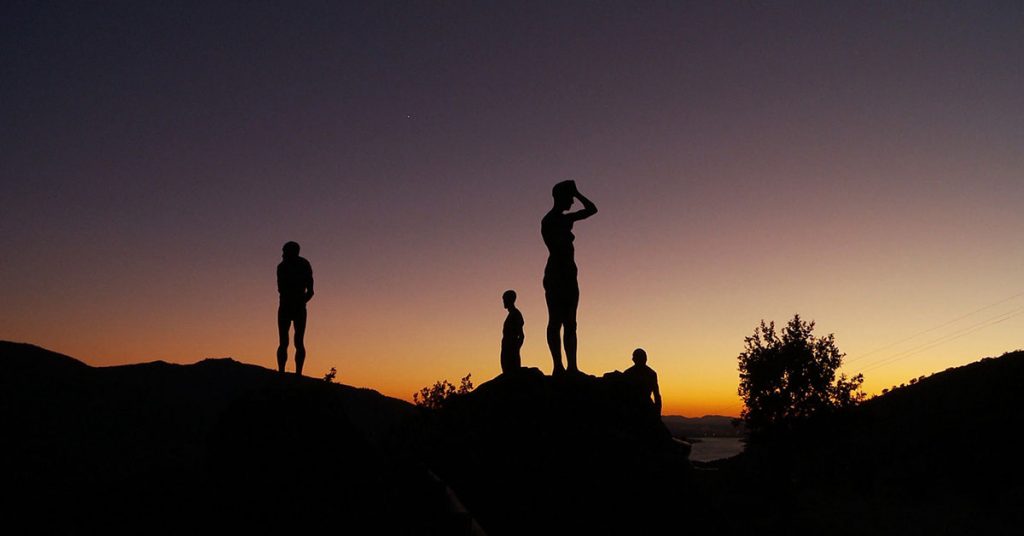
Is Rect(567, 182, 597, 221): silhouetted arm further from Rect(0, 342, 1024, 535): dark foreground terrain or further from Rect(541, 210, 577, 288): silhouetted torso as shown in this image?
Rect(0, 342, 1024, 535): dark foreground terrain

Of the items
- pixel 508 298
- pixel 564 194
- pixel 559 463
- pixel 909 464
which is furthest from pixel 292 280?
pixel 909 464

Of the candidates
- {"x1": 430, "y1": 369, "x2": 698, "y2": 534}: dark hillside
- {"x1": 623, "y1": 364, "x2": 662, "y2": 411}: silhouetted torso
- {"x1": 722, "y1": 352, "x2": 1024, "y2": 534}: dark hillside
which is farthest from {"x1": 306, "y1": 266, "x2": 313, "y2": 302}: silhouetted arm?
{"x1": 722, "y1": 352, "x2": 1024, "y2": 534}: dark hillside

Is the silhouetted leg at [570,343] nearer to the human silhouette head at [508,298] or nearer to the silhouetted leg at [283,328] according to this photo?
the human silhouette head at [508,298]

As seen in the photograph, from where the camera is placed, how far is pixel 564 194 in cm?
1040

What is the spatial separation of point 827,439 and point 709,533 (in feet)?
126

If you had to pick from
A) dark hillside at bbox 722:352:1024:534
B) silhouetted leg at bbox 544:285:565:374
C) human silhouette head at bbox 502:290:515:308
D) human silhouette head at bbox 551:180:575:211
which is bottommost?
dark hillside at bbox 722:352:1024:534

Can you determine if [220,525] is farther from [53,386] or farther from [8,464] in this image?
[53,386]

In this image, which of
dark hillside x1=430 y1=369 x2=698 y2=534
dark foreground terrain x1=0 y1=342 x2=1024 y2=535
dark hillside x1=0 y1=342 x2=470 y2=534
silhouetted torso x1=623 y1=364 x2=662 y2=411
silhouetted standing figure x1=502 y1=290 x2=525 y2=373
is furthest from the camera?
silhouetted standing figure x1=502 y1=290 x2=525 y2=373

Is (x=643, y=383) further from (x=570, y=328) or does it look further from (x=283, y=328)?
(x=283, y=328)

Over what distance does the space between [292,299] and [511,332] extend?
15.4 ft

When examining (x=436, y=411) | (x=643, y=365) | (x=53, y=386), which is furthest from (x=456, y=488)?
(x=53, y=386)

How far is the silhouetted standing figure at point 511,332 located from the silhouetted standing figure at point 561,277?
1.89m

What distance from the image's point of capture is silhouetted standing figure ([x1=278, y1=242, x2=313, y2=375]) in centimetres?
1058

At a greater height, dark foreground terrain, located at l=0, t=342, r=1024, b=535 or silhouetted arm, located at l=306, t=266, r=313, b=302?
silhouetted arm, located at l=306, t=266, r=313, b=302
